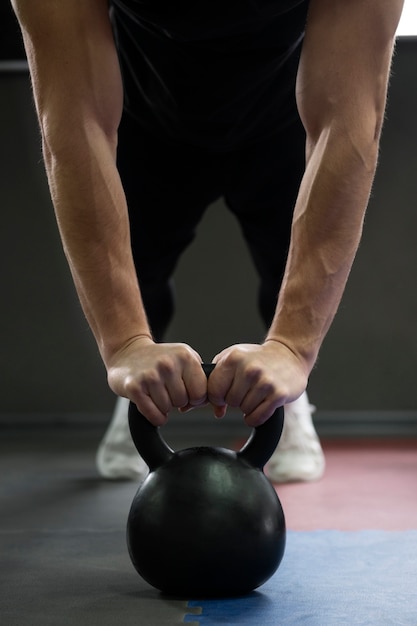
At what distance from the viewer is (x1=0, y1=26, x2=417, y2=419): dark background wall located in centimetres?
308

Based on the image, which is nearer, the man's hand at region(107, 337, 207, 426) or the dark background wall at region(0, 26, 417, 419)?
the man's hand at region(107, 337, 207, 426)

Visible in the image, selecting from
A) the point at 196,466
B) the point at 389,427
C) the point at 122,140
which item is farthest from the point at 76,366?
the point at 196,466

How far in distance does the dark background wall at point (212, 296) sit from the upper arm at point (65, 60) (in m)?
1.80

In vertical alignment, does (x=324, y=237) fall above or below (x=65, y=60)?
below

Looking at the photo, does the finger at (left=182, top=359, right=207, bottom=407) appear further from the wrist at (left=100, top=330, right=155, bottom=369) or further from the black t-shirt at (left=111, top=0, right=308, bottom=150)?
the black t-shirt at (left=111, top=0, right=308, bottom=150)

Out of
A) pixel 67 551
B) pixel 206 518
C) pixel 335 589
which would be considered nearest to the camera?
pixel 206 518

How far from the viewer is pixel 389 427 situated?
10.1 ft

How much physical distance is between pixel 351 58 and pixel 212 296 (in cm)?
190

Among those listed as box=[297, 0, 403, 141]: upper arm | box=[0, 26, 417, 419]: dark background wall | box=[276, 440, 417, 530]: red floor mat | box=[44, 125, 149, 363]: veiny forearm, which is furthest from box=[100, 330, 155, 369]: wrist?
box=[0, 26, 417, 419]: dark background wall

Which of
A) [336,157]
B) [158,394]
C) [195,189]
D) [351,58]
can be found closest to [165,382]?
[158,394]

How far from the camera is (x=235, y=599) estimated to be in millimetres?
1129

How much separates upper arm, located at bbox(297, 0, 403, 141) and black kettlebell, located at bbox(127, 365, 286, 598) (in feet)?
1.57

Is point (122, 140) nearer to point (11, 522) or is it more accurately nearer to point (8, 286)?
point (11, 522)

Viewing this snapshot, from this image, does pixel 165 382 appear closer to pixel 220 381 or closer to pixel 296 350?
pixel 220 381
